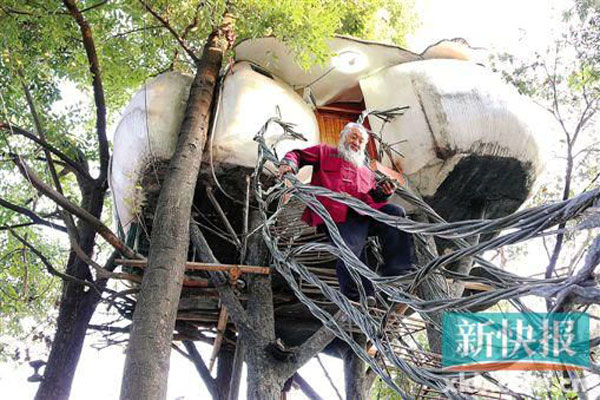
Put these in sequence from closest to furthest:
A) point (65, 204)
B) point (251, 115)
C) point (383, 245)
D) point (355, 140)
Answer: point (383, 245) < point (65, 204) < point (355, 140) < point (251, 115)

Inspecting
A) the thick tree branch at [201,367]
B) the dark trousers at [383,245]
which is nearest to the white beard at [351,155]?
the dark trousers at [383,245]

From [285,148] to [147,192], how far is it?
135 centimetres

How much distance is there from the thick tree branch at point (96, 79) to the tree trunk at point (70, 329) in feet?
1.77

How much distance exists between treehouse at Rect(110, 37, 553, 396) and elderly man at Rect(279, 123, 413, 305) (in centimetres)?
75

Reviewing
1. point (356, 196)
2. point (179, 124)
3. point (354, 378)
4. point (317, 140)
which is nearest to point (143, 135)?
point (179, 124)

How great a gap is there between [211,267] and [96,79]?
2245 mm

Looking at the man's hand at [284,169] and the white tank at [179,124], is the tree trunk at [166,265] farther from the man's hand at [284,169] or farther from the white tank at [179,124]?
the man's hand at [284,169]

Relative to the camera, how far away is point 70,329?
532 cm

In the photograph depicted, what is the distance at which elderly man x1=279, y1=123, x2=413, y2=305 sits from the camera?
12.0 ft

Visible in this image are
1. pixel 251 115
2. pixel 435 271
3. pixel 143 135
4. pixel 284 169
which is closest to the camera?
pixel 435 271

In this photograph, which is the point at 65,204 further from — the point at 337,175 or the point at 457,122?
the point at 457,122

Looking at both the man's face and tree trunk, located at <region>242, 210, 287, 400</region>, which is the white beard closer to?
the man's face

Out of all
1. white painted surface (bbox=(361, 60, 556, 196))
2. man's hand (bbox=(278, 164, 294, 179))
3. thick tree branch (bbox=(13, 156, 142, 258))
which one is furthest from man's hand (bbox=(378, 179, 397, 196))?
thick tree branch (bbox=(13, 156, 142, 258))

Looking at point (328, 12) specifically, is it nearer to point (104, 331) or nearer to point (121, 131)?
point (121, 131)
